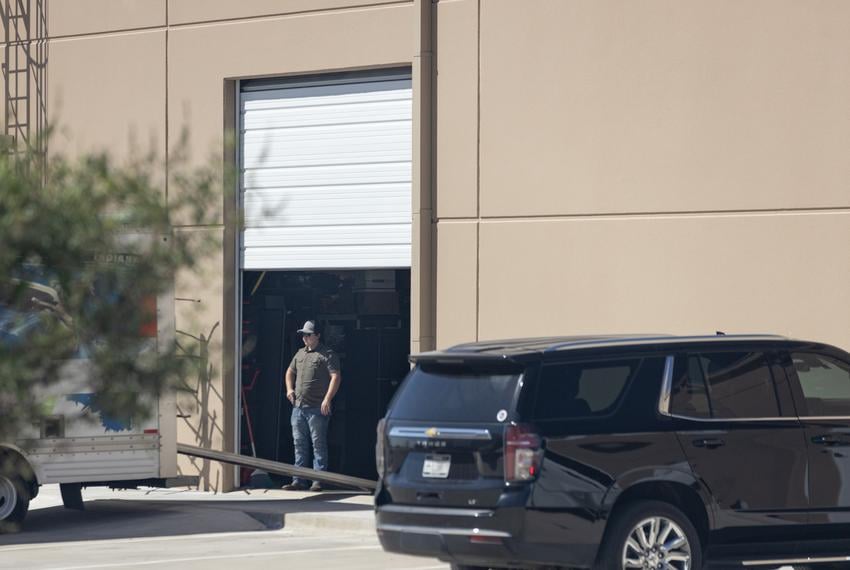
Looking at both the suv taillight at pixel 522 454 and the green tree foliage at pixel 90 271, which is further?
the suv taillight at pixel 522 454

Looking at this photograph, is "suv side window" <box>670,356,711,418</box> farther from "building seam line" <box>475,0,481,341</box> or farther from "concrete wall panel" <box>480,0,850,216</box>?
"building seam line" <box>475,0,481,341</box>

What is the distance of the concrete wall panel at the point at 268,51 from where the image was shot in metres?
17.7

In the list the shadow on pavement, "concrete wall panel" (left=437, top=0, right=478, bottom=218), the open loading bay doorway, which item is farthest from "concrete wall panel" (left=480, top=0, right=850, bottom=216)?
the shadow on pavement

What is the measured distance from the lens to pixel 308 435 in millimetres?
18422

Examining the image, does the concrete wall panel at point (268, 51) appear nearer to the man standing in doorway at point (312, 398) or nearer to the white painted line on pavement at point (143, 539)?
the man standing in doorway at point (312, 398)

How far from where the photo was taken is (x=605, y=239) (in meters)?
16.2

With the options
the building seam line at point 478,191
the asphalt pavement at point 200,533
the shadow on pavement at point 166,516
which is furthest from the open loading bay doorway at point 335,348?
the building seam line at point 478,191

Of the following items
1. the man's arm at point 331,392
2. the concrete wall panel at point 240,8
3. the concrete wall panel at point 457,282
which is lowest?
the man's arm at point 331,392

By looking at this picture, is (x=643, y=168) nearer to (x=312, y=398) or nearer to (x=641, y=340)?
(x=312, y=398)

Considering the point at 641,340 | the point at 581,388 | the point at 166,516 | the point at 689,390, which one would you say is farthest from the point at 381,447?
the point at 166,516

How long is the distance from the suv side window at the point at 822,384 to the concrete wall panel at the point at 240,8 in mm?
8540

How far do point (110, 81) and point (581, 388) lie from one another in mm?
11235

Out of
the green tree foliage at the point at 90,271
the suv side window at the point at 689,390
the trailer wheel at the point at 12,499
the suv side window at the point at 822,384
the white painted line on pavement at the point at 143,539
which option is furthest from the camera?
the trailer wheel at the point at 12,499

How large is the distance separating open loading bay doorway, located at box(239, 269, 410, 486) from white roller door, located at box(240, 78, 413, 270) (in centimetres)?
47
